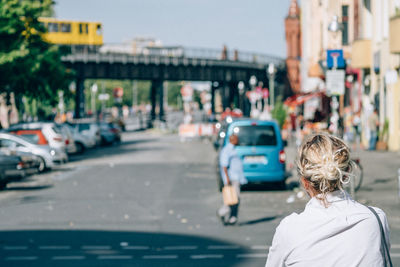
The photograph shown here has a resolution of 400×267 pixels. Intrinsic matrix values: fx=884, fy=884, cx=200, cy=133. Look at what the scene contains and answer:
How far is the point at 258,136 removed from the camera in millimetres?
19766

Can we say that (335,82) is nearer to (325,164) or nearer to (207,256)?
(207,256)

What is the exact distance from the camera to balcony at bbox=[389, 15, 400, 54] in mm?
27938

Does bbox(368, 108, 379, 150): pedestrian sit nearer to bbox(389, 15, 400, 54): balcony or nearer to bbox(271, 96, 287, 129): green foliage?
bbox(389, 15, 400, 54): balcony

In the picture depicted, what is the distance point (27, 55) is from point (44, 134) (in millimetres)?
6141

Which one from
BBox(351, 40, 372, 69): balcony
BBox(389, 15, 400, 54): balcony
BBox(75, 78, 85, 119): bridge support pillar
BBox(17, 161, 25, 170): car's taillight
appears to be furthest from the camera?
BBox(75, 78, 85, 119): bridge support pillar

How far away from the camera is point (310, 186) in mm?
3299

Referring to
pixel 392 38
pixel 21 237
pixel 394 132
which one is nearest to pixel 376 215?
pixel 21 237

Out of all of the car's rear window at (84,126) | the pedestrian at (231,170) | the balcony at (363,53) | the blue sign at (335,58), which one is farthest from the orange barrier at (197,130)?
the pedestrian at (231,170)

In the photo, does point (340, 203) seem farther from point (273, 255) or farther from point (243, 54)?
point (243, 54)

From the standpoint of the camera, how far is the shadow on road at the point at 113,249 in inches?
398

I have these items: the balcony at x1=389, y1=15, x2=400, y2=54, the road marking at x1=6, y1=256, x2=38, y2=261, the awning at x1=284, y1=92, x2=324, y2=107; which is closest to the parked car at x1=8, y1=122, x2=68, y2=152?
the balcony at x1=389, y1=15, x2=400, y2=54

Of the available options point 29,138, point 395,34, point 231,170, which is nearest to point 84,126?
point 29,138

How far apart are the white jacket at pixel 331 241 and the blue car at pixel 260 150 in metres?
16.0

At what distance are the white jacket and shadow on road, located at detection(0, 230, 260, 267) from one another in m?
6.67
